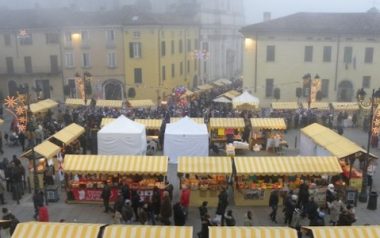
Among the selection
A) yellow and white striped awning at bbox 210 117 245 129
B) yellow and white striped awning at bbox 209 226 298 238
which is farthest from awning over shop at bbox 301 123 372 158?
yellow and white striped awning at bbox 209 226 298 238

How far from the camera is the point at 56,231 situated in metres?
11.8

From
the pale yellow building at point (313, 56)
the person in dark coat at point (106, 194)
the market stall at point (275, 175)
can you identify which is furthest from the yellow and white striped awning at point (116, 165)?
the pale yellow building at point (313, 56)

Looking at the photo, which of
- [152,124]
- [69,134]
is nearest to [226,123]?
[152,124]

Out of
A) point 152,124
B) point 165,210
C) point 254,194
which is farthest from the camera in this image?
point 152,124

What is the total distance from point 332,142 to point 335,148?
87 centimetres

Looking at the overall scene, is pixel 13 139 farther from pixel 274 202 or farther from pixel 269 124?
pixel 274 202

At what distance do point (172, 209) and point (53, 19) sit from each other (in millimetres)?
36442

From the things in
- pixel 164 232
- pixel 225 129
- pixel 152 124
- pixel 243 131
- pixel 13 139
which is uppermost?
pixel 164 232

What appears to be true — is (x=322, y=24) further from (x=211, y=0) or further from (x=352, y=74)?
(x=211, y=0)

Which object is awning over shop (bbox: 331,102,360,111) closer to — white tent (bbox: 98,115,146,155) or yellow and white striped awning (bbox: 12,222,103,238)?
white tent (bbox: 98,115,146,155)

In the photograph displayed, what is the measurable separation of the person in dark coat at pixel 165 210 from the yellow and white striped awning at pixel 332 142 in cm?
835

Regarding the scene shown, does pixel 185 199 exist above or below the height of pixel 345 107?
below

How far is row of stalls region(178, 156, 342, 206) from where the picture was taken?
17516 millimetres

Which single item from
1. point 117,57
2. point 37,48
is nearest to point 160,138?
point 117,57
